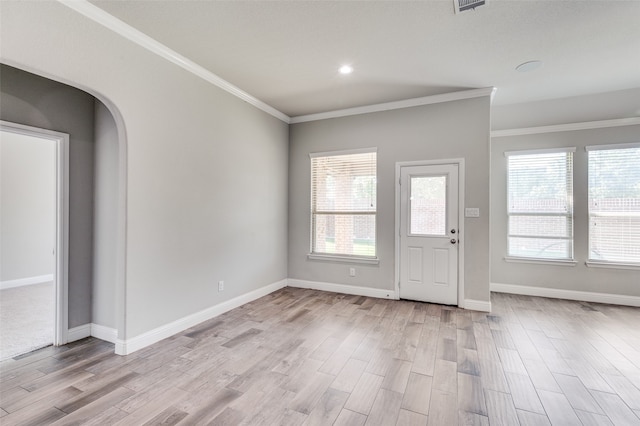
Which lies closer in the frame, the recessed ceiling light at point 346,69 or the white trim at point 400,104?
the recessed ceiling light at point 346,69

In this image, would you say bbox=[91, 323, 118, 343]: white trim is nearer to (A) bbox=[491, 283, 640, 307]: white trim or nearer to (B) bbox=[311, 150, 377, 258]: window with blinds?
(B) bbox=[311, 150, 377, 258]: window with blinds

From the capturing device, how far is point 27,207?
537 cm

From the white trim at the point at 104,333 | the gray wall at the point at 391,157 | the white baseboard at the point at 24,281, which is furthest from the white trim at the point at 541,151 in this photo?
the white baseboard at the point at 24,281

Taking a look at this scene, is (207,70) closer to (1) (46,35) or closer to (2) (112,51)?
(2) (112,51)

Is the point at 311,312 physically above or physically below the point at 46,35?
below

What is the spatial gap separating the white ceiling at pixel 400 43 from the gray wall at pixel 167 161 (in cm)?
35

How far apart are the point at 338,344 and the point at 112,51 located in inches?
136

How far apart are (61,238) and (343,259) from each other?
3596mm

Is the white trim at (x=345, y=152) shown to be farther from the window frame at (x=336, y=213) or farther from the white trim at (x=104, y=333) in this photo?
the white trim at (x=104, y=333)

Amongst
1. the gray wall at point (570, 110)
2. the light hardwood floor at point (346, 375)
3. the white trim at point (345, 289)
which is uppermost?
the gray wall at point (570, 110)

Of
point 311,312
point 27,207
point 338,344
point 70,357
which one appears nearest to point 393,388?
point 338,344

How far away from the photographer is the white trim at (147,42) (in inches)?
93.4

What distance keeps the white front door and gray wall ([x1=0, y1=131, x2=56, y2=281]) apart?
576 centimetres

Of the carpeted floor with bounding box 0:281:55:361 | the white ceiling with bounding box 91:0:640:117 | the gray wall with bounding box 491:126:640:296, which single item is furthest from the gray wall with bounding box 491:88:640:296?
the carpeted floor with bounding box 0:281:55:361
